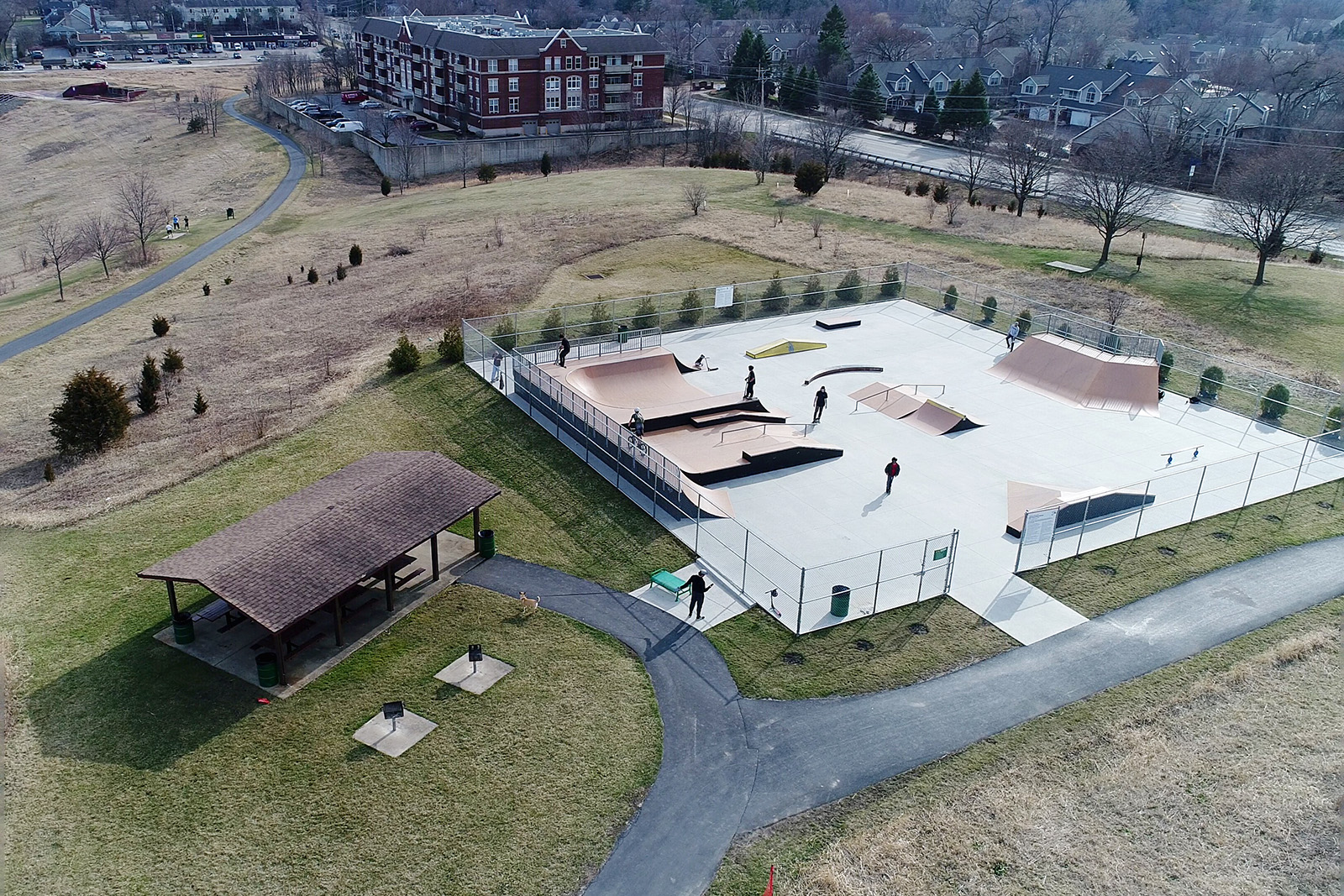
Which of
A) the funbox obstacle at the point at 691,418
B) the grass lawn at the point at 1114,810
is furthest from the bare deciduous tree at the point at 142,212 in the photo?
the grass lawn at the point at 1114,810

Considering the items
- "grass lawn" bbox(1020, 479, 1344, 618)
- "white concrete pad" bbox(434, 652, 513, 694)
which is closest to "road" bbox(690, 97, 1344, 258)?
"grass lawn" bbox(1020, 479, 1344, 618)

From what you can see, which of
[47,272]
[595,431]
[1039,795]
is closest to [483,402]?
[595,431]

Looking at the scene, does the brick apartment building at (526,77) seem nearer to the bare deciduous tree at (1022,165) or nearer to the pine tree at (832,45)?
the pine tree at (832,45)

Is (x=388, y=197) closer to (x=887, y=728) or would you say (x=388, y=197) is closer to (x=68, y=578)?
(x=68, y=578)

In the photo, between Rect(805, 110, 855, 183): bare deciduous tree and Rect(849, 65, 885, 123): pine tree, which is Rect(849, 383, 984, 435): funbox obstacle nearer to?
Rect(805, 110, 855, 183): bare deciduous tree

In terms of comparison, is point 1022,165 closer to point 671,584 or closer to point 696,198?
point 696,198

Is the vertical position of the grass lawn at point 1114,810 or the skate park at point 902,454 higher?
the skate park at point 902,454

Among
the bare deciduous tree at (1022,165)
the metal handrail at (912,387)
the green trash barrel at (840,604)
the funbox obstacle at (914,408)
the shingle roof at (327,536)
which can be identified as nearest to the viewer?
the shingle roof at (327,536)
